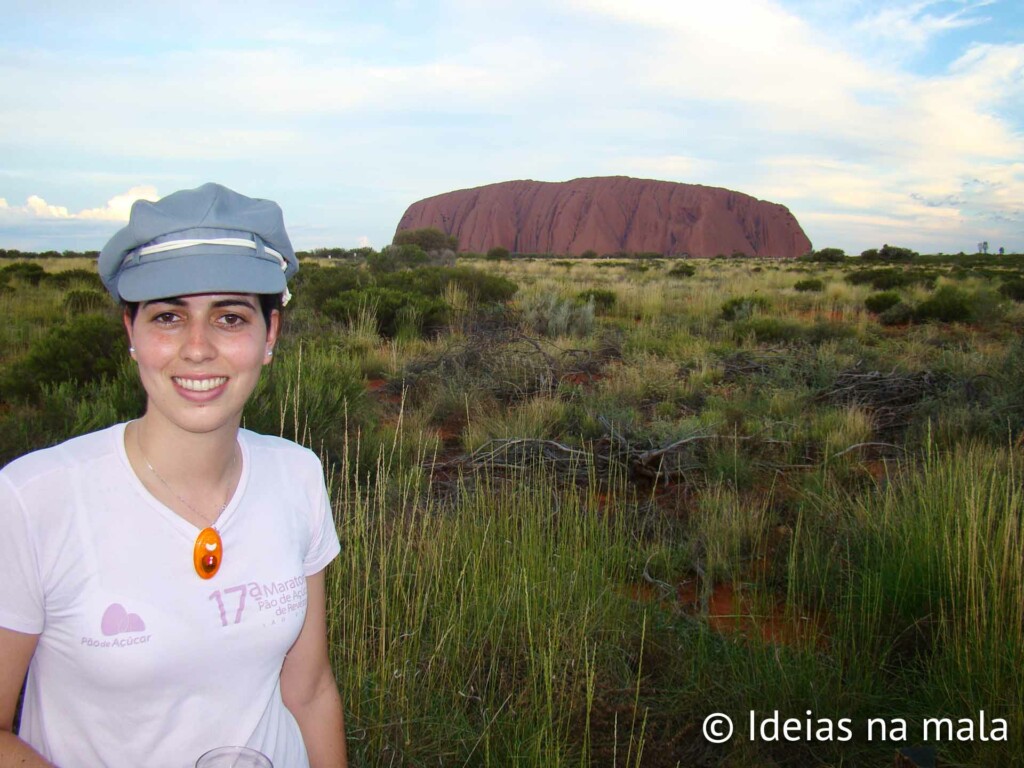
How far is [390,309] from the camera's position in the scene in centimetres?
1129

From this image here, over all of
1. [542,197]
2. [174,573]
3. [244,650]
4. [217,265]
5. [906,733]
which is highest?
[542,197]

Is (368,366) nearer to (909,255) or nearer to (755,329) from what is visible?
(755,329)

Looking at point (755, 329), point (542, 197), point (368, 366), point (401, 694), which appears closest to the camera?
point (401, 694)

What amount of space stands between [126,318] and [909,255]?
2176 inches

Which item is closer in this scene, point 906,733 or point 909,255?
point 906,733

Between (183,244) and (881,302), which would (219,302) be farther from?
(881,302)

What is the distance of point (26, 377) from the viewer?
21.8 feet

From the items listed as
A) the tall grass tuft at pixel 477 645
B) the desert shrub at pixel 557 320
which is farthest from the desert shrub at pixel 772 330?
the tall grass tuft at pixel 477 645

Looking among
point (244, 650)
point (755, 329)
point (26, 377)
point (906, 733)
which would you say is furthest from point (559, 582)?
point (755, 329)

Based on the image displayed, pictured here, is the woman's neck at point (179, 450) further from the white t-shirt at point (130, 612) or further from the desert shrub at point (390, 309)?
the desert shrub at point (390, 309)

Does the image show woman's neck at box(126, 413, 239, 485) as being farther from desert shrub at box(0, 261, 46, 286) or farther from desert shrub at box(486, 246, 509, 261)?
desert shrub at box(486, 246, 509, 261)

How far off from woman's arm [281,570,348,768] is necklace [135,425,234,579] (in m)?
0.29

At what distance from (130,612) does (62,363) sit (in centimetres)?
638

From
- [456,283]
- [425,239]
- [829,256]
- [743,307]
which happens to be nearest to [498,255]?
[425,239]
